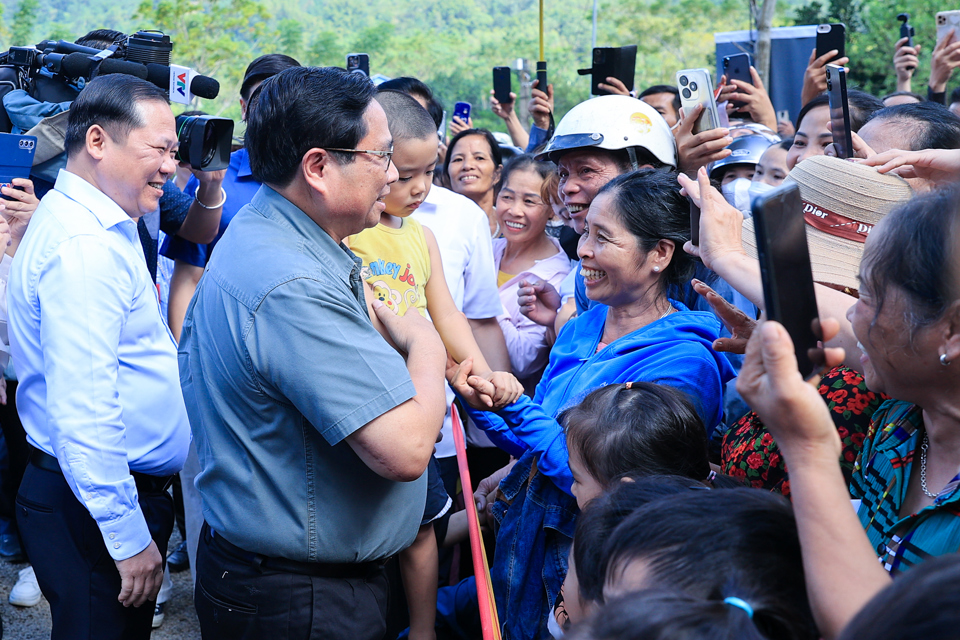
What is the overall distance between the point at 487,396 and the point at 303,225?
2.18ft

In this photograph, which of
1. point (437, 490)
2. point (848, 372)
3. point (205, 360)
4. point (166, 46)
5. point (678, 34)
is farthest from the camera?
point (678, 34)

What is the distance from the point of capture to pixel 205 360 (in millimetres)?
1707

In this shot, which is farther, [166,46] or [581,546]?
[166,46]

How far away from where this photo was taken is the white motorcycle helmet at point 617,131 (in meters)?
2.86

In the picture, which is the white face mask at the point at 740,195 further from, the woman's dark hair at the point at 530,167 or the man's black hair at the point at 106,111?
the man's black hair at the point at 106,111

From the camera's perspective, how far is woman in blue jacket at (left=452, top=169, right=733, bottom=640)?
2117 millimetres

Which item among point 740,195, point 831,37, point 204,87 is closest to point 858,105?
point 740,195

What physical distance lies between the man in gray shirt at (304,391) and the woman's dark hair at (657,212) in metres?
0.85

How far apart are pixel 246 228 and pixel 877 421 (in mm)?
1355

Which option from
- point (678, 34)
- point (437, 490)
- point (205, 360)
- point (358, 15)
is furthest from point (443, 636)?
point (358, 15)

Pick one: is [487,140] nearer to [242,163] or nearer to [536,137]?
[536,137]

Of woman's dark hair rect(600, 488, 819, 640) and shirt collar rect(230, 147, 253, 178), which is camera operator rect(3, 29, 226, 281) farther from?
woman's dark hair rect(600, 488, 819, 640)

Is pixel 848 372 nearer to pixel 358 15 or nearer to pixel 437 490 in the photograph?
pixel 437 490

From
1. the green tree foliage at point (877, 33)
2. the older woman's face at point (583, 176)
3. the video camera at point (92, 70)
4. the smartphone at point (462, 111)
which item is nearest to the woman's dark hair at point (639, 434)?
the older woman's face at point (583, 176)
